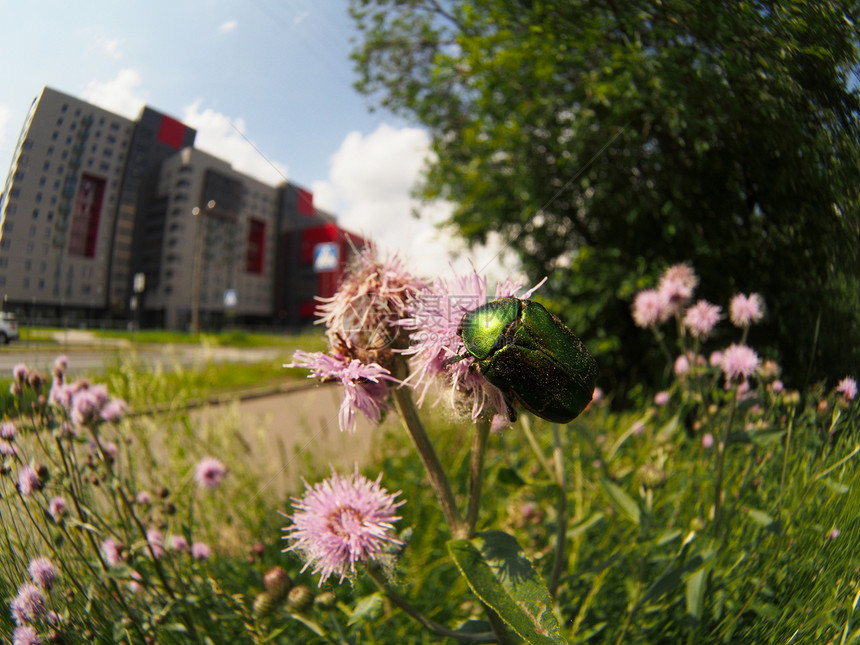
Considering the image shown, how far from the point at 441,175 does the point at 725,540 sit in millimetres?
1013

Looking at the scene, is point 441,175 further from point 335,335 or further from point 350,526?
point 350,526

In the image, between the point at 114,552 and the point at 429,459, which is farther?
the point at 114,552

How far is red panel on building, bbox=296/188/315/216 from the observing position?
27.7 inches

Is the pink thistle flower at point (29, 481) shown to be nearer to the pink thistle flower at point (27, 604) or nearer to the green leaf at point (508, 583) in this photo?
the pink thistle flower at point (27, 604)

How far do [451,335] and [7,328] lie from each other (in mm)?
726

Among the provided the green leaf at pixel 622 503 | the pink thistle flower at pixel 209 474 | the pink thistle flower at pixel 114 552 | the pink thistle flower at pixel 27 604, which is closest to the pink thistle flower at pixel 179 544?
the pink thistle flower at pixel 114 552

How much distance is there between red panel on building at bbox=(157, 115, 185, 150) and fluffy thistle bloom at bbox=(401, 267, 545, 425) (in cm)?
48

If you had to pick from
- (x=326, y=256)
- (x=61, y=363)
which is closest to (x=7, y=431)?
(x=61, y=363)

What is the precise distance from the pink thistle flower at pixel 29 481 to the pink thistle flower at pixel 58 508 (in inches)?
2.9

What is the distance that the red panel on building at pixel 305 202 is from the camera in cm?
70

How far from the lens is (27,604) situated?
0.61m

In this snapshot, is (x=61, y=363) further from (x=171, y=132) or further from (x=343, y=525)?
(x=343, y=525)

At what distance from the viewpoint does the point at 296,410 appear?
3.71m

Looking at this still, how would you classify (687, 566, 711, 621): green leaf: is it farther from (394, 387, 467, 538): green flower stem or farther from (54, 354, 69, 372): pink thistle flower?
(54, 354, 69, 372): pink thistle flower
